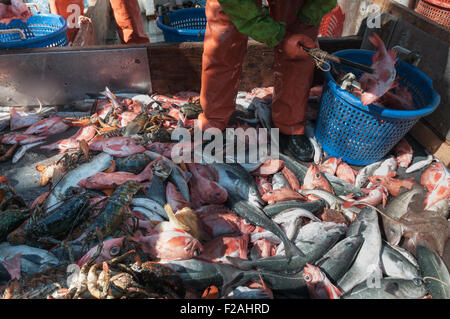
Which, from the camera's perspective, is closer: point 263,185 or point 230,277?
point 230,277

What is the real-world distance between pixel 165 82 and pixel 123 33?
1733mm

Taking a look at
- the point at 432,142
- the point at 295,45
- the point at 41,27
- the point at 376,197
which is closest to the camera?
the point at 295,45

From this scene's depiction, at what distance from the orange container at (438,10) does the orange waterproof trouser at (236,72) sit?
2.57 meters

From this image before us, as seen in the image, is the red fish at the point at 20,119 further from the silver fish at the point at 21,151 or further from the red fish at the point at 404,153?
the red fish at the point at 404,153

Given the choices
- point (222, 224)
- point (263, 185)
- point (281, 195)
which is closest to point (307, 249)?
point (281, 195)

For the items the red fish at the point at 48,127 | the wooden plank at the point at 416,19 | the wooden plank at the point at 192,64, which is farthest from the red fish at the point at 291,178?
the red fish at the point at 48,127

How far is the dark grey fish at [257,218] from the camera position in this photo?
2.13m

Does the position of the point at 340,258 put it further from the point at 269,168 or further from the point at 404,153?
the point at 404,153

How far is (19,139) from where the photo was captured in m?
3.13

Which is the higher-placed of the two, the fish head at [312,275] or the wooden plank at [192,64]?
the wooden plank at [192,64]

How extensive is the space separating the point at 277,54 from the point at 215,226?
5.71 ft

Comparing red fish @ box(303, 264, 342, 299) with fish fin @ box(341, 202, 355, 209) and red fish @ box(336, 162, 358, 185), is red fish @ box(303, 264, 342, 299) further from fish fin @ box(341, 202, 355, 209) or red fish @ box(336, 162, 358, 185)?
red fish @ box(336, 162, 358, 185)
